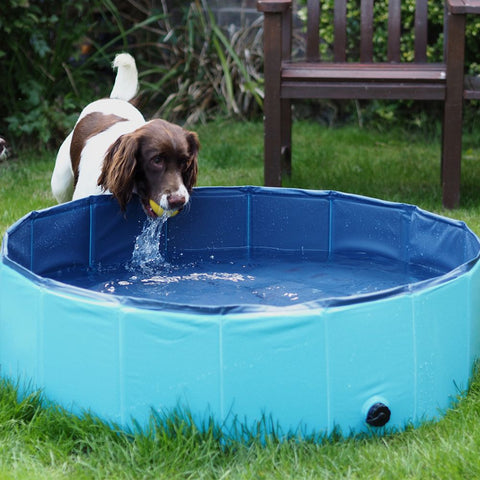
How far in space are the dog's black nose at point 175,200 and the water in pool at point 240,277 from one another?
15.1 inches

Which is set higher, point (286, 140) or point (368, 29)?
point (368, 29)

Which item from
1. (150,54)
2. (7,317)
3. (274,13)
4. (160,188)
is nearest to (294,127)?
(150,54)

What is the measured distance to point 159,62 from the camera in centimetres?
844

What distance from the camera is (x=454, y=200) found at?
513 cm

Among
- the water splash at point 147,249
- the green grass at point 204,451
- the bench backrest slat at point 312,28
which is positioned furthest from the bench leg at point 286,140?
the green grass at point 204,451

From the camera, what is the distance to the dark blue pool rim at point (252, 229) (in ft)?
12.2

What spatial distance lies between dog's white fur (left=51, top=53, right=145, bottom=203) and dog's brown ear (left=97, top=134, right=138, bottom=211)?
0.24m

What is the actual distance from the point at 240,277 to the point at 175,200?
1.85ft

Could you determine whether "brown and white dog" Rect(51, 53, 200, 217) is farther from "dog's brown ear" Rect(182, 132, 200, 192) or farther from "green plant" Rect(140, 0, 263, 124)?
"green plant" Rect(140, 0, 263, 124)

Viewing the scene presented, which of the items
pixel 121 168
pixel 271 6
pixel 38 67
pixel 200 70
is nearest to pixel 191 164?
pixel 121 168

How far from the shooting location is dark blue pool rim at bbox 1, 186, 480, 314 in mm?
3713

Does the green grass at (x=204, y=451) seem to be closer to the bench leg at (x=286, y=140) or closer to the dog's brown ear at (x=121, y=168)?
the dog's brown ear at (x=121, y=168)

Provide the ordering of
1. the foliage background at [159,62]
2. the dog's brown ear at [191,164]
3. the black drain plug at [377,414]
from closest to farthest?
the black drain plug at [377,414] → the dog's brown ear at [191,164] → the foliage background at [159,62]

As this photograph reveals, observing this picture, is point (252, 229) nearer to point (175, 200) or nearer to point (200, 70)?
point (175, 200)
